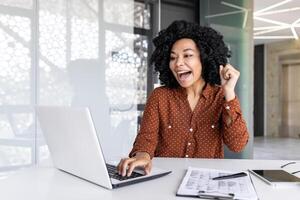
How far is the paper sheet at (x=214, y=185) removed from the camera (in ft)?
2.88

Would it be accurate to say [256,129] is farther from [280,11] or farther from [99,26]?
[99,26]

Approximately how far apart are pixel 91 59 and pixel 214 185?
276 centimetres

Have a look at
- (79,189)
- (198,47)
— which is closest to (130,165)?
(79,189)

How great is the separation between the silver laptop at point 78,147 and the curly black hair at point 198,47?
811 mm

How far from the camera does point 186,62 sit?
5.53 feet

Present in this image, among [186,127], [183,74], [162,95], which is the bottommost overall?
[186,127]

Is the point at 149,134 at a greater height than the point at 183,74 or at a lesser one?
lesser

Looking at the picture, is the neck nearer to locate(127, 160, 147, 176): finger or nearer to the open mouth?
the open mouth

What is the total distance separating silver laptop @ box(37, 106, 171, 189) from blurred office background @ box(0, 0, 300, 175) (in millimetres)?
2072

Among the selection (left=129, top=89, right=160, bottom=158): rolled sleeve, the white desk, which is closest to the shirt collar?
(left=129, top=89, right=160, bottom=158): rolled sleeve

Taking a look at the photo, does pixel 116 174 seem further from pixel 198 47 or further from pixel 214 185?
pixel 198 47

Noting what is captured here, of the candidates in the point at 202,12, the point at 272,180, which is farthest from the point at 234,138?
the point at 202,12

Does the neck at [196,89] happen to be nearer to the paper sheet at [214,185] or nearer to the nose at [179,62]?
the nose at [179,62]

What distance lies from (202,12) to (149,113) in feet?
10.7
